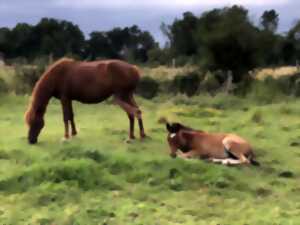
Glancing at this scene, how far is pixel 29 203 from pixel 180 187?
194cm

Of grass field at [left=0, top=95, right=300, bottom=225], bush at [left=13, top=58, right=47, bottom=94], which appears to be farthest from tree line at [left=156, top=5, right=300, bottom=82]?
grass field at [left=0, top=95, right=300, bottom=225]

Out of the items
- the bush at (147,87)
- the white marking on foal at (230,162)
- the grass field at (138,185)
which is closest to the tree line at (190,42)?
the bush at (147,87)

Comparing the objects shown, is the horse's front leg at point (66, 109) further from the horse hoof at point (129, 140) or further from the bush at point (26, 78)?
the bush at point (26, 78)

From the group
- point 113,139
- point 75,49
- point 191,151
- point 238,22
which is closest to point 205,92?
point 238,22

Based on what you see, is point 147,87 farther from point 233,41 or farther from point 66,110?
point 66,110

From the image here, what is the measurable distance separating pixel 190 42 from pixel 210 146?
103 ft

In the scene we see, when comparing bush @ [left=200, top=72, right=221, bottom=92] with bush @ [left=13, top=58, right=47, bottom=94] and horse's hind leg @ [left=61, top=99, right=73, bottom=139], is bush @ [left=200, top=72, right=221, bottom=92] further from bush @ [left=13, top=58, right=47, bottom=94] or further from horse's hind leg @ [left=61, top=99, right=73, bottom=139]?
horse's hind leg @ [left=61, top=99, right=73, bottom=139]

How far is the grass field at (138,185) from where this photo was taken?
684 cm

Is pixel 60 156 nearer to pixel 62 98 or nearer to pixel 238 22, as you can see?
pixel 62 98

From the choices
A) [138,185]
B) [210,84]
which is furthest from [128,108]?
[210,84]

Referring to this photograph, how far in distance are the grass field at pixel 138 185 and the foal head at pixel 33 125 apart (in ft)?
0.66

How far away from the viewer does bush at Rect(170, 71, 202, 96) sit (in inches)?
1006

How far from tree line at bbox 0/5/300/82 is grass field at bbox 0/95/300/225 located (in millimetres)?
14399

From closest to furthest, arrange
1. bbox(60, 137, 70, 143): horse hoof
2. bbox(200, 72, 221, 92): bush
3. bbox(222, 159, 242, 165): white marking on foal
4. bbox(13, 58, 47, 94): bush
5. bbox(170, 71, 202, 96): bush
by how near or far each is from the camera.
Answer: bbox(222, 159, 242, 165): white marking on foal
bbox(60, 137, 70, 143): horse hoof
bbox(13, 58, 47, 94): bush
bbox(200, 72, 221, 92): bush
bbox(170, 71, 202, 96): bush
